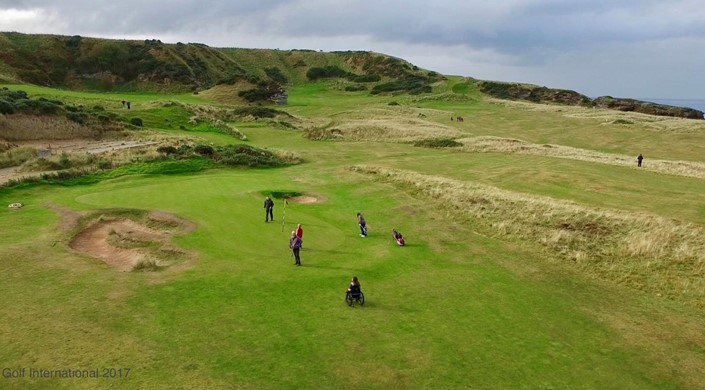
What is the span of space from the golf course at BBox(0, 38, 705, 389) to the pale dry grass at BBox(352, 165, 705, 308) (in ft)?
0.43

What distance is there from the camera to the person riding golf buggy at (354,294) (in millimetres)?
19391

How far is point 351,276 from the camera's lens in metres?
22.7

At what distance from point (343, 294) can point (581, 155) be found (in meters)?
47.4

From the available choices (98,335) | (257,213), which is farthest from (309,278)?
(257,213)

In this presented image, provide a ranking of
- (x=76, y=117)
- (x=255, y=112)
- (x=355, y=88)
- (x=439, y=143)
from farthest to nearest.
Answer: (x=355, y=88)
(x=255, y=112)
(x=439, y=143)
(x=76, y=117)

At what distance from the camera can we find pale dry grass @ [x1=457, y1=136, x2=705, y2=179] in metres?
49.1

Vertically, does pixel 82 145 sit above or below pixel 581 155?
above

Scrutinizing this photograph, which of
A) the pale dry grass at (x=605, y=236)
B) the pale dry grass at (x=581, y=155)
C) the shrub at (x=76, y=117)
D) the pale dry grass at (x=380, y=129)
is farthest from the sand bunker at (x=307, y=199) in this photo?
the pale dry grass at (x=380, y=129)

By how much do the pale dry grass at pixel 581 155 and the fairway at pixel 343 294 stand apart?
10.7 meters

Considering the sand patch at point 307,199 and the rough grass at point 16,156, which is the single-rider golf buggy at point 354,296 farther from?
the rough grass at point 16,156

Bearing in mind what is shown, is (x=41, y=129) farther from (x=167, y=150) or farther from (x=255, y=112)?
(x=255, y=112)

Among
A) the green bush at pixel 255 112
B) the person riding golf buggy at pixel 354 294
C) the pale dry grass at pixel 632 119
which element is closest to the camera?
the person riding golf buggy at pixel 354 294

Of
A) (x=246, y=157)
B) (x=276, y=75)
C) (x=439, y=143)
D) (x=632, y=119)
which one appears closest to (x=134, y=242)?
(x=246, y=157)

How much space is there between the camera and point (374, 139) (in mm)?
73125
